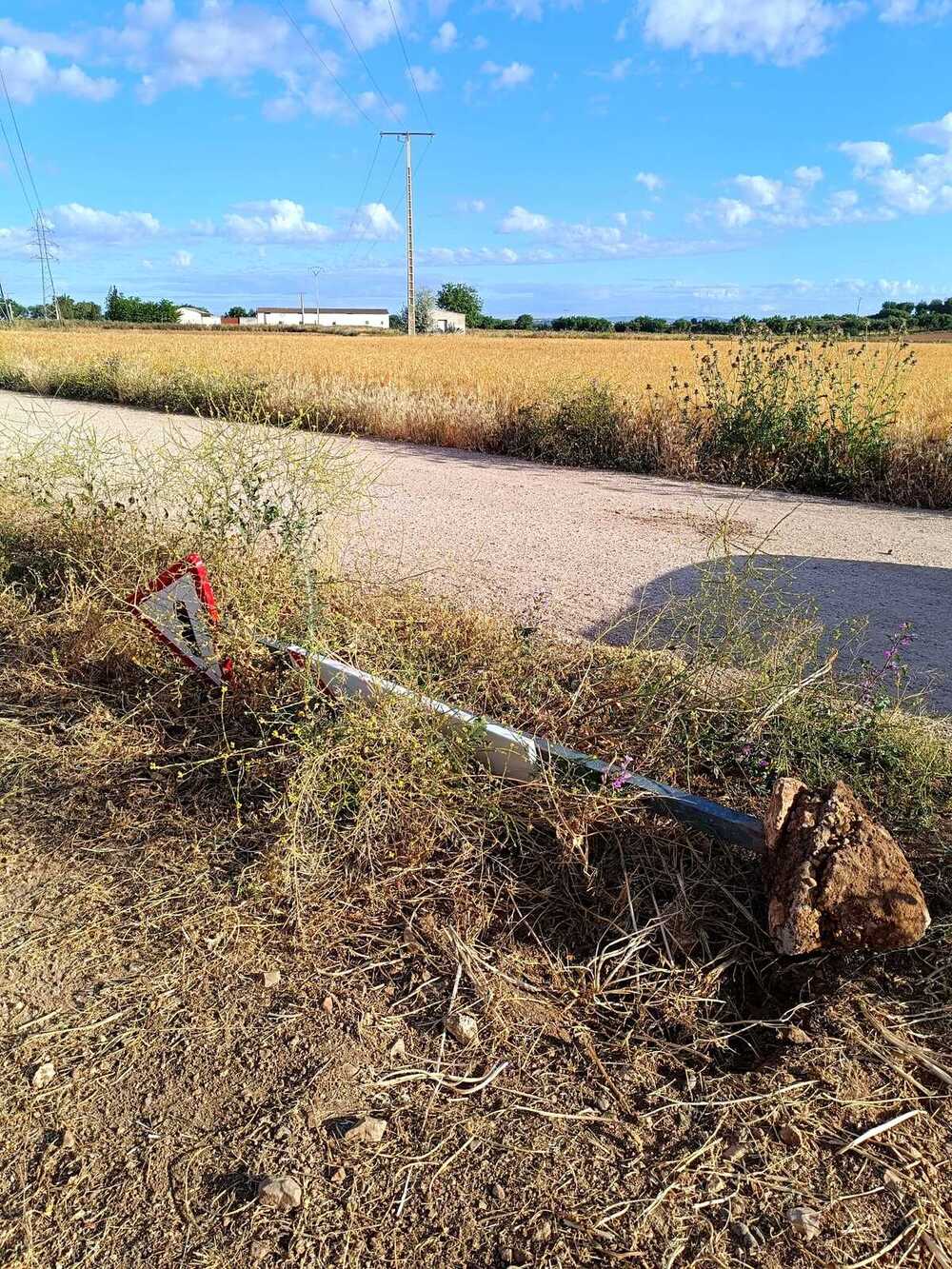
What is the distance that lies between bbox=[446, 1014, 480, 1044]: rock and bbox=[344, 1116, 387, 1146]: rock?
33 cm

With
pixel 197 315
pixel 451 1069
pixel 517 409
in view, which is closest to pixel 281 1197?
pixel 451 1069

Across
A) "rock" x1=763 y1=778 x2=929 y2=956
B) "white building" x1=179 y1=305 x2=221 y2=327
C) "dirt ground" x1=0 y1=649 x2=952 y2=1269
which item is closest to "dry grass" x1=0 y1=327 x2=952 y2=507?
"dirt ground" x1=0 y1=649 x2=952 y2=1269

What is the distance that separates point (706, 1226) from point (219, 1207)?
102 cm

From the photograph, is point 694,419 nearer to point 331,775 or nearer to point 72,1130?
point 331,775

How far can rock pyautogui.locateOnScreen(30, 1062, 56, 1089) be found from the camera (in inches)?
84.7

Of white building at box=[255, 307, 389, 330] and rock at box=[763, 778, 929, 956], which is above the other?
white building at box=[255, 307, 389, 330]

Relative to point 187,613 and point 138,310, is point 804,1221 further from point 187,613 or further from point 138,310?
point 138,310

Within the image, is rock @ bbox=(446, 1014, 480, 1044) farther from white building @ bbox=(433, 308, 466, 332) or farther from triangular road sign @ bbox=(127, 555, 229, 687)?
white building @ bbox=(433, 308, 466, 332)

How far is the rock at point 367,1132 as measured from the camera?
1.98 metres

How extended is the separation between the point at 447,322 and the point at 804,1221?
102 meters

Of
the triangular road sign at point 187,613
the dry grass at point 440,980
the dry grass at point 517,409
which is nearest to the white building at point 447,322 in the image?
the dry grass at point 517,409

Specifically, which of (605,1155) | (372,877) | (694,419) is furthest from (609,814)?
(694,419)

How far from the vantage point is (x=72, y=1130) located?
202 cm

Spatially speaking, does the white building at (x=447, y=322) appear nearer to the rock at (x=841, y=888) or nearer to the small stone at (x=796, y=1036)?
the rock at (x=841, y=888)
